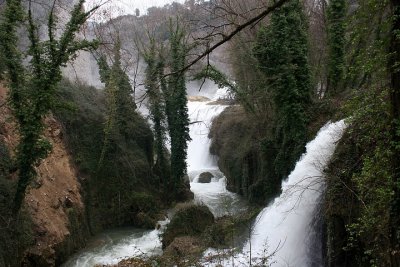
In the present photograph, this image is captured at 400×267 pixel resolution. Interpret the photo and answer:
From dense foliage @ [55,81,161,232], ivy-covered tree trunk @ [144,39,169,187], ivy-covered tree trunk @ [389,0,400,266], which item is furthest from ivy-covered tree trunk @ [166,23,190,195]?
ivy-covered tree trunk @ [389,0,400,266]

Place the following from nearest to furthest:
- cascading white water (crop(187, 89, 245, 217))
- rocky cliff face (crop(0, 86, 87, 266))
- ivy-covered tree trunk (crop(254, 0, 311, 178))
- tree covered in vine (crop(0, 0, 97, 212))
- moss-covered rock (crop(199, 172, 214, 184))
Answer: tree covered in vine (crop(0, 0, 97, 212)) < rocky cliff face (crop(0, 86, 87, 266)) < ivy-covered tree trunk (crop(254, 0, 311, 178)) < cascading white water (crop(187, 89, 245, 217)) < moss-covered rock (crop(199, 172, 214, 184))

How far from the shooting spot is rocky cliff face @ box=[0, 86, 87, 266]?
1376 centimetres

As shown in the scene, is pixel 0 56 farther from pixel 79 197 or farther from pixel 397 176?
pixel 397 176

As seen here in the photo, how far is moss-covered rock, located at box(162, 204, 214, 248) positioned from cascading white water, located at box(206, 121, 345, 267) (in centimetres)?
270

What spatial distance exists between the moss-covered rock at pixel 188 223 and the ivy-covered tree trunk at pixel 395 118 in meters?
10.9

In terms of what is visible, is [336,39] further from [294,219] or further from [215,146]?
[215,146]

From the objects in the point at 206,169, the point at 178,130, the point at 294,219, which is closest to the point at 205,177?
the point at 206,169

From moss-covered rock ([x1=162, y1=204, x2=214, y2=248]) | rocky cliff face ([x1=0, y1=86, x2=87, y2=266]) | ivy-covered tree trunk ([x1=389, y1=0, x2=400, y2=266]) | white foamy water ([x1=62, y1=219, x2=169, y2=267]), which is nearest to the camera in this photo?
ivy-covered tree trunk ([x1=389, y1=0, x2=400, y2=266])

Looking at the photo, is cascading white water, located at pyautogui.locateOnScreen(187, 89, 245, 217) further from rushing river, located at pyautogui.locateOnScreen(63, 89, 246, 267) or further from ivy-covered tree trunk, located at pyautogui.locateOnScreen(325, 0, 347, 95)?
ivy-covered tree trunk, located at pyautogui.locateOnScreen(325, 0, 347, 95)

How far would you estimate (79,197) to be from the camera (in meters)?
18.0

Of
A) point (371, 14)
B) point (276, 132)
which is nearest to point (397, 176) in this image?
point (371, 14)

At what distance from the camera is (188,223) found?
15938 millimetres

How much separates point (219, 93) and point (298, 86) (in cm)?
3209

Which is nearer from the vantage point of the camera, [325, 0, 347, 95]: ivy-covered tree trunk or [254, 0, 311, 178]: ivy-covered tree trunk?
[254, 0, 311, 178]: ivy-covered tree trunk
